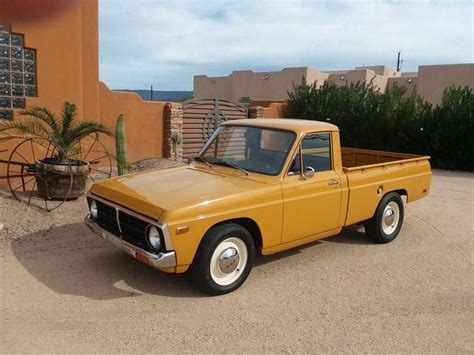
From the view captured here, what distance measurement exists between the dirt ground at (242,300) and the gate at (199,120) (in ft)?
24.7

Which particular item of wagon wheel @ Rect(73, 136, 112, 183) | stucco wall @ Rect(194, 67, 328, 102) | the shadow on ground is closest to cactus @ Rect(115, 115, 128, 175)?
wagon wheel @ Rect(73, 136, 112, 183)

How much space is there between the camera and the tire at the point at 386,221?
599cm

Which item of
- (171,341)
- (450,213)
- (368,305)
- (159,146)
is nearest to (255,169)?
(368,305)

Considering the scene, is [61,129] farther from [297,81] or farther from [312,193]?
[297,81]

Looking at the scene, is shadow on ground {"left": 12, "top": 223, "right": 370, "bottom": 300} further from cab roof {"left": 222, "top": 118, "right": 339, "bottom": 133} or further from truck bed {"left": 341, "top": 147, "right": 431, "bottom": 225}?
cab roof {"left": 222, "top": 118, "right": 339, "bottom": 133}

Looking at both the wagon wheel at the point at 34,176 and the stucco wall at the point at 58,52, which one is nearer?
the wagon wheel at the point at 34,176

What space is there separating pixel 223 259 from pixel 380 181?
271cm

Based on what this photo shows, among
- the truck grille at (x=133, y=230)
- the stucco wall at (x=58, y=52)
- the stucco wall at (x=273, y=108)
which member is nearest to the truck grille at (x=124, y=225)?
the truck grille at (x=133, y=230)

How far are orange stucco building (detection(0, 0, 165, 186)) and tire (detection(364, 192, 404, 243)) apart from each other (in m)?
6.03

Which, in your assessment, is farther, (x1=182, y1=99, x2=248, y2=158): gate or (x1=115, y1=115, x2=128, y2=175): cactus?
(x1=182, y1=99, x2=248, y2=158): gate

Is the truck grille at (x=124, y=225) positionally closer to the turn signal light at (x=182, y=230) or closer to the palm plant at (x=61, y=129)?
the turn signal light at (x=182, y=230)

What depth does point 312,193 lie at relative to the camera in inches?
193

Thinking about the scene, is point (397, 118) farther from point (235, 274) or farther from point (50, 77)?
point (235, 274)

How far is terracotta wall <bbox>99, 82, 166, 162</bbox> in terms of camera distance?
1087 centimetres
